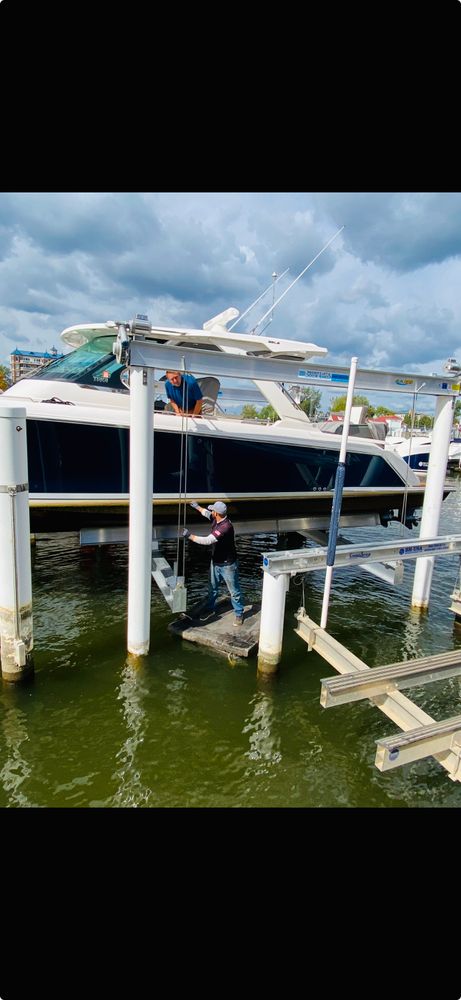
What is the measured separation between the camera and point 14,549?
161 inches

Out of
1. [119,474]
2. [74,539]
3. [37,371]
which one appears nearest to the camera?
[119,474]

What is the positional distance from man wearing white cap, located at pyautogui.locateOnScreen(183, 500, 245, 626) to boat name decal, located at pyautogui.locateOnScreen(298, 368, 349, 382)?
1.63 metres

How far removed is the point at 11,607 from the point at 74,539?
5.47 meters

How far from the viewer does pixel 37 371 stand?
6.93m

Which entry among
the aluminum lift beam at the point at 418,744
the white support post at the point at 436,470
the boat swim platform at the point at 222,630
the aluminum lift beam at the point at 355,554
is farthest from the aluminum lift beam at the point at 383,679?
the white support post at the point at 436,470

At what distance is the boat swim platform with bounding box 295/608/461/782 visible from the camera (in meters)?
3.03

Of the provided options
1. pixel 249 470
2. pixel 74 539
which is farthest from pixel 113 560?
pixel 249 470

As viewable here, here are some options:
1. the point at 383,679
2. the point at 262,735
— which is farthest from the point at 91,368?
the point at 383,679

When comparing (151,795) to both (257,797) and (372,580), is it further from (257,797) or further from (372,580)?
(372,580)

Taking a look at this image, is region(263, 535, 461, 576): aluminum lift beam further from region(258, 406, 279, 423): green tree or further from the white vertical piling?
region(258, 406, 279, 423): green tree

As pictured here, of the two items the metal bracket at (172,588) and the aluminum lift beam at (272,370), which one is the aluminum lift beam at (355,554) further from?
the aluminum lift beam at (272,370)

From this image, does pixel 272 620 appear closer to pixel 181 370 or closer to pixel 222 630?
pixel 222 630

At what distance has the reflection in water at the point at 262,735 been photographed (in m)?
3.67

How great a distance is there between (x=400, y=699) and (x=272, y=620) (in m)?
1.38
